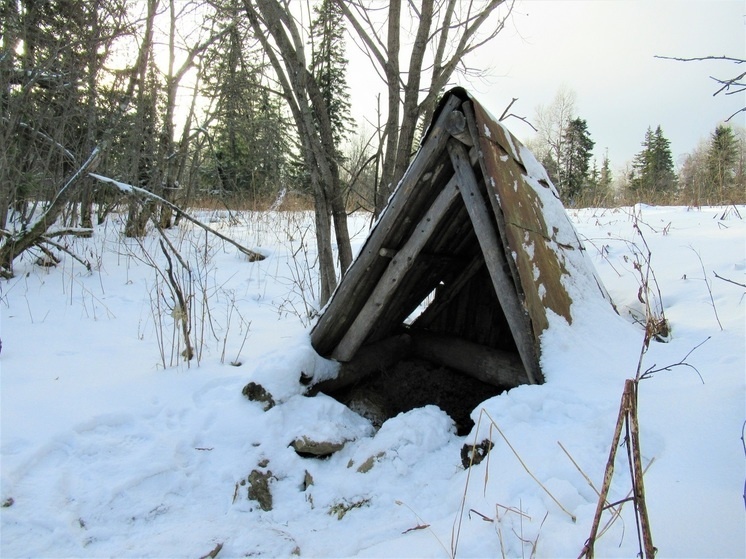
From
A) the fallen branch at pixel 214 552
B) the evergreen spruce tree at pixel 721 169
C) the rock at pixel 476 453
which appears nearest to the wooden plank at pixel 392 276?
the rock at pixel 476 453

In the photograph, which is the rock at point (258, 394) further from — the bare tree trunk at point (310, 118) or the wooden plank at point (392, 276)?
the bare tree trunk at point (310, 118)

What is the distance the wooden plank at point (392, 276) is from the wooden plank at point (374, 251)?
2.6 inches

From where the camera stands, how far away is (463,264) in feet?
12.0

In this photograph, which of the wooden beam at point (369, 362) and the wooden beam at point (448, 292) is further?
the wooden beam at point (448, 292)

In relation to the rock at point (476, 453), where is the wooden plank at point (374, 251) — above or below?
above

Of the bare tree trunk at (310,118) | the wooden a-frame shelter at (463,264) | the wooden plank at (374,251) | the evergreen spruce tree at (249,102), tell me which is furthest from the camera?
the evergreen spruce tree at (249,102)

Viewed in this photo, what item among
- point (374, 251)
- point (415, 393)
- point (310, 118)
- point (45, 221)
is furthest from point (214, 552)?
point (45, 221)

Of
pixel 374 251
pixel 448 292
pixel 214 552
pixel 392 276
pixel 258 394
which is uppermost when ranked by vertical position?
pixel 374 251

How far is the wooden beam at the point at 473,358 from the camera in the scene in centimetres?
299

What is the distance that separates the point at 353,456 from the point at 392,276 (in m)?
1.12

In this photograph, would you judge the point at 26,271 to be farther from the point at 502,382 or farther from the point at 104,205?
the point at 502,382

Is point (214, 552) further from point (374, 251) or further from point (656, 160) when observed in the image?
point (656, 160)

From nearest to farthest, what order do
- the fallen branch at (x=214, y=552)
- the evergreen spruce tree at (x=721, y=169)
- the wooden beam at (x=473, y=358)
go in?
the fallen branch at (x=214, y=552)
the wooden beam at (x=473, y=358)
the evergreen spruce tree at (x=721, y=169)

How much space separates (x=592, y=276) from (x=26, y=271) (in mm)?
6066
